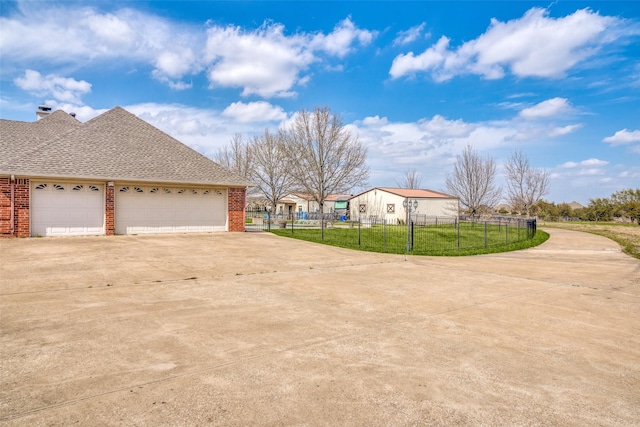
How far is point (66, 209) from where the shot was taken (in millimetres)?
16562

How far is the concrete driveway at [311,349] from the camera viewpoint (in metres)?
3.12

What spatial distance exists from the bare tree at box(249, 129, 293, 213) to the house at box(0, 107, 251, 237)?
76.9 ft

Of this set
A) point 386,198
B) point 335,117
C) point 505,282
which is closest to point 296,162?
point 335,117

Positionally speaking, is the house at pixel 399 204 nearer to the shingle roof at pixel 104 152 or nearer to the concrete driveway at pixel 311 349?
the shingle roof at pixel 104 152

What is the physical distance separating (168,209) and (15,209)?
600 cm

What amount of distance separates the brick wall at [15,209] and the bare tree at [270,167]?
99.2ft

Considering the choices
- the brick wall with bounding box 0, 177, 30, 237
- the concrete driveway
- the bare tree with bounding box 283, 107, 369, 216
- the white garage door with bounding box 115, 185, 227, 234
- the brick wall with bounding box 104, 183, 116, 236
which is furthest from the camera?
the bare tree with bounding box 283, 107, 369, 216

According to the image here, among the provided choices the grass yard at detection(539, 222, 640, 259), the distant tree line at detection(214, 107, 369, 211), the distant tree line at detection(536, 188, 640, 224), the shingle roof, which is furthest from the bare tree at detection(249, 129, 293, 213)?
the distant tree line at detection(536, 188, 640, 224)

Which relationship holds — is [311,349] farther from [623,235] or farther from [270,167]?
[270,167]

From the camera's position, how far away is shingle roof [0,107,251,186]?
16.3 metres

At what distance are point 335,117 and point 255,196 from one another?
1900 centimetres

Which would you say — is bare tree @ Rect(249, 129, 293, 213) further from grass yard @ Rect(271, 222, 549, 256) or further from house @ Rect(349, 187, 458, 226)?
grass yard @ Rect(271, 222, 549, 256)

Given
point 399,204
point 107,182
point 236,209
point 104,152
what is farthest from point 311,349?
point 399,204

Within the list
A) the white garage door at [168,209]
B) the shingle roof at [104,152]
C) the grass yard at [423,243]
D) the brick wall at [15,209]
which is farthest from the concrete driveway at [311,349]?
the white garage door at [168,209]
